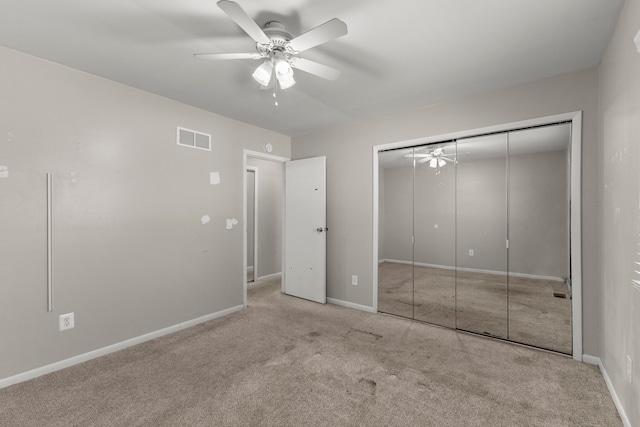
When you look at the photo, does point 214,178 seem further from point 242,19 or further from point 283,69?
point 242,19

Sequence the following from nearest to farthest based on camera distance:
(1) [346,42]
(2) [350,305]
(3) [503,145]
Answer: (1) [346,42] → (3) [503,145] → (2) [350,305]

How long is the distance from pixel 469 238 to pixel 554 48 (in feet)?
5.72

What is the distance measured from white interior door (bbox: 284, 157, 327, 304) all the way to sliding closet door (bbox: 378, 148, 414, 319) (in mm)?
833

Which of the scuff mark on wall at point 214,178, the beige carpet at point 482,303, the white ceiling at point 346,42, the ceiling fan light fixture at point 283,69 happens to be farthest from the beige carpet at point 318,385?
the white ceiling at point 346,42

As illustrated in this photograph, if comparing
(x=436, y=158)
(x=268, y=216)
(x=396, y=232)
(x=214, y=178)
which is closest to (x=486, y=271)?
(x=396, y=232)

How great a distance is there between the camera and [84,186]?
246 centimetres

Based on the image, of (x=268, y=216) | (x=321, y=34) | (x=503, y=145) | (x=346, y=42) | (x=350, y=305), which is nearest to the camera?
(x=321, y=34)

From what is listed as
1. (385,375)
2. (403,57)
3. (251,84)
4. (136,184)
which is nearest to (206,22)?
(251,84)

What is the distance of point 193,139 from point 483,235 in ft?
10.8

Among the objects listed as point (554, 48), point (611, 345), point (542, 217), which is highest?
point (554, 48)

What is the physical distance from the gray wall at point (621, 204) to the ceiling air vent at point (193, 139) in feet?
11.5

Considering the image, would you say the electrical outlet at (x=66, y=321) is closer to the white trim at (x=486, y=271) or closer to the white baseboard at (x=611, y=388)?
the white trim at (x=486, y=271)

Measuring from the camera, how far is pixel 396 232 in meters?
3.54

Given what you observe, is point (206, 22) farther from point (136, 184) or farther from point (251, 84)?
point (136, 184)
